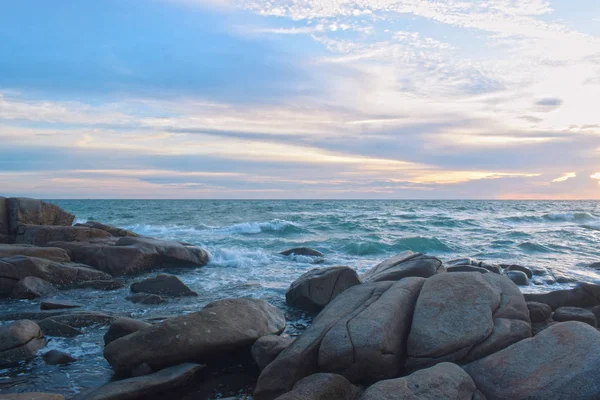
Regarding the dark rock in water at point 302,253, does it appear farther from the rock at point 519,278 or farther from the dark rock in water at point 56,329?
the dark rock in water at point 56,329

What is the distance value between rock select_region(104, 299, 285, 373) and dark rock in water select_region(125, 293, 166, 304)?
372 cm

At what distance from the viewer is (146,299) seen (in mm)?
11852

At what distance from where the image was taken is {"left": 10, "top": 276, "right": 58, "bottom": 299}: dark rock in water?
12062 mm

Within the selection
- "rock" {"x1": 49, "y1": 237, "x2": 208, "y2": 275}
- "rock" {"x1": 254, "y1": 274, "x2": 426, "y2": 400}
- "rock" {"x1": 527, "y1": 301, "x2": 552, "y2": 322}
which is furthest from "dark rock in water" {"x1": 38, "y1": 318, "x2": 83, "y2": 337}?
"rock" {"x1": 527, "y1": 301, "x2": 552, "y2": 322}

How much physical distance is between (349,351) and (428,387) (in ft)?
4.48

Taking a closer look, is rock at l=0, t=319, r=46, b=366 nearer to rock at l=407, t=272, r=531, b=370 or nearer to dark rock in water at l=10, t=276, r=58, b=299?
dark rock in water at l=10, t=276, r=58, b=299

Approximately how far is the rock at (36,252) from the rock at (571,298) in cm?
1309

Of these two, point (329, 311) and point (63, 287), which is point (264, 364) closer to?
point (329, 311)

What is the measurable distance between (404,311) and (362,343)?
3.72 feet

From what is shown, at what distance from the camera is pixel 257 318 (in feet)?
28.7

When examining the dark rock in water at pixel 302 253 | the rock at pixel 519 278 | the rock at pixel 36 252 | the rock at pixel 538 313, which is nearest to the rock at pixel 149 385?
the rock at pixel 538 313

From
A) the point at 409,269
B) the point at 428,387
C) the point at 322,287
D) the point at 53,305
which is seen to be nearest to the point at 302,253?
the point at 322,287

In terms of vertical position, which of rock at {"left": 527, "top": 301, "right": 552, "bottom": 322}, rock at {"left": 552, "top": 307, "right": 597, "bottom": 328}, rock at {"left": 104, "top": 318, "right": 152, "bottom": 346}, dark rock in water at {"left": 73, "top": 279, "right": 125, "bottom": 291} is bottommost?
dark rock in water at {"left": 73, "top": 279, "right": 125, "bottom": 291}

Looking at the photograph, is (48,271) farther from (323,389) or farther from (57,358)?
(323,389)
